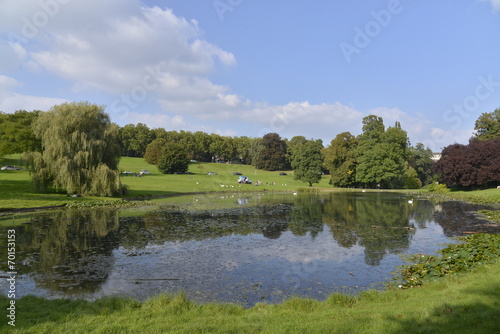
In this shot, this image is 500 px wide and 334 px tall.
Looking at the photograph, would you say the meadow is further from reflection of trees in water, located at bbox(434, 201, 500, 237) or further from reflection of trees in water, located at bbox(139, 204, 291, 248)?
reflection of trees in water, located at bbox(434, 201, 500, 237)

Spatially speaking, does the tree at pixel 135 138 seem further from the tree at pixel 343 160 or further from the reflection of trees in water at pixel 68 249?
Answer: the reflection of trees in water at pixel 68 249

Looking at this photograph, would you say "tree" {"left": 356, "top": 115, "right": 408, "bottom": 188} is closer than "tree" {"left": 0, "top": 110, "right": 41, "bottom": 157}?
No

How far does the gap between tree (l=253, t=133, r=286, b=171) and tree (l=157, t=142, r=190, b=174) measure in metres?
39.1

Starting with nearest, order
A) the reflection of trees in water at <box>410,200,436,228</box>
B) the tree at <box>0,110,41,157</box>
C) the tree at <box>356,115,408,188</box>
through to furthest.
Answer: the reflection of trees in water at <box>410,200,436,228</box>
the tree at <box>0,110,41,157</box>
the tree at <box>356,115,408,188</box>

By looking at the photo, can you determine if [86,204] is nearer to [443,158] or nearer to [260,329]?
[260,329]

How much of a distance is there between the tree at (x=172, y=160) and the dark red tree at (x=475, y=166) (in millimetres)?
66570

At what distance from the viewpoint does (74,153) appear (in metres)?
41.2

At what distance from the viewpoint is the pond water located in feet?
42.7

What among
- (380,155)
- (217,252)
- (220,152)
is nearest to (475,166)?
(380,155)

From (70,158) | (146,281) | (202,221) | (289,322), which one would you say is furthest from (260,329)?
(70,158)

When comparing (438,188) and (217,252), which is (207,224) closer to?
(217,252)

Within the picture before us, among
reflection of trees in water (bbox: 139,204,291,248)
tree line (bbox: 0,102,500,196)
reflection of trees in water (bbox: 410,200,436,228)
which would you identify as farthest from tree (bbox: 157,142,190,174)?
reflection of trees in water (bbox: 410,200,436,228)

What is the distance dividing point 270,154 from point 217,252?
110 m

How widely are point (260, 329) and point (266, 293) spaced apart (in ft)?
15.8
